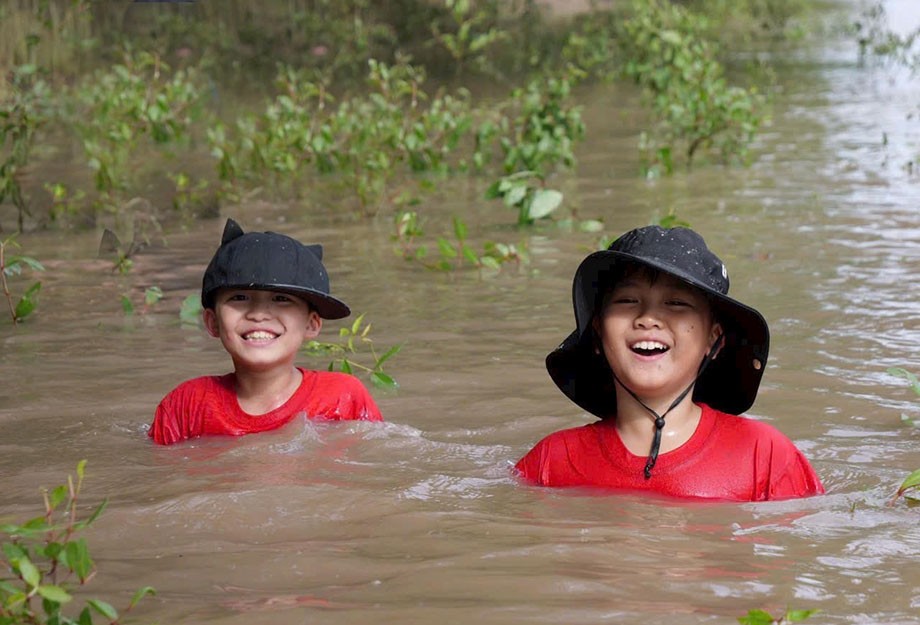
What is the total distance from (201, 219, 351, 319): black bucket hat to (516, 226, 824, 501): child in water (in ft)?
3.50

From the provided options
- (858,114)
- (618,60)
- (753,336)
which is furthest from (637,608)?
(618,60)

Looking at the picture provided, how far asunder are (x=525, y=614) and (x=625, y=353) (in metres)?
1.01

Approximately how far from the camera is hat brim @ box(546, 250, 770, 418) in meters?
3.99

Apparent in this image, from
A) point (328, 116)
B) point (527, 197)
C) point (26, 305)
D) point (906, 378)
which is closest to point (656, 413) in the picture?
point (906, 378)

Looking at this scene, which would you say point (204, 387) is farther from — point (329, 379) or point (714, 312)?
point (714, 312)

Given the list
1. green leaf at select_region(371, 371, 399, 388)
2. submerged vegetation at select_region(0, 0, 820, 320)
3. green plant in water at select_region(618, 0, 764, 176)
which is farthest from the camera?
green plant in water at select_region(618, 0, 764, 176)

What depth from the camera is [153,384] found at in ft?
19.7

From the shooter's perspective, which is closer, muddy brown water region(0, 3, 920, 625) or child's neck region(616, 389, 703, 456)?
muddy brown water region(0, 3, 920, 625)

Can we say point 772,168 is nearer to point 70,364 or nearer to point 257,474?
point 70,364

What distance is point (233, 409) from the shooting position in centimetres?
505

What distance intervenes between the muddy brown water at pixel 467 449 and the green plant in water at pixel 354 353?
5.1 inches

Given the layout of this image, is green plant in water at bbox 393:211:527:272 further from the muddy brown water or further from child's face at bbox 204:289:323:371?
child's face at bbox 204:289:323:371

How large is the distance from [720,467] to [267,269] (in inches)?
65.4

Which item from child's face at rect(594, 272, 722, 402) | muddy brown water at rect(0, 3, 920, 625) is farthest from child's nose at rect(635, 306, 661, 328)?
muddy brown water at rect(0, 3, 920, 625)
